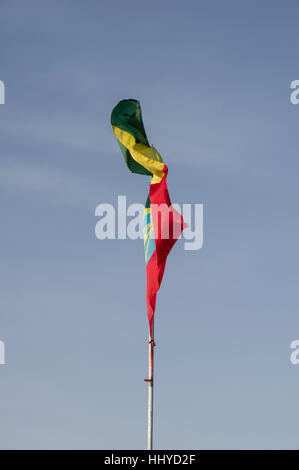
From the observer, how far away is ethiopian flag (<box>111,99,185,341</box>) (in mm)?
63875

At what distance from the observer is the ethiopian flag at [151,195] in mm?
63875

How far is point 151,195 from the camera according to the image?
6525 centimetres

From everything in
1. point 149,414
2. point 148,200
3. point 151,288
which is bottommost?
point 149,414

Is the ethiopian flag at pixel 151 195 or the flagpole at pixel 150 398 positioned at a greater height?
the ethiopian flag at pixel 151 195

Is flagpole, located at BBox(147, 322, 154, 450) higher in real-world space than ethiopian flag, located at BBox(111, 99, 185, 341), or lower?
lower

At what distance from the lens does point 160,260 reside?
210ft

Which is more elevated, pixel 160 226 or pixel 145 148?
pixel 145 148

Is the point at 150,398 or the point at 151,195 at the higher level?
the point at 151,195
